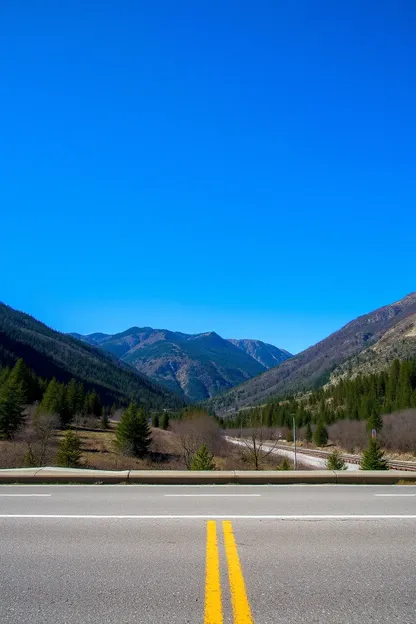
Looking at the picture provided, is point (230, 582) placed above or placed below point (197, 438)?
above

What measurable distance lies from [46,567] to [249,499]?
5440 millimetres

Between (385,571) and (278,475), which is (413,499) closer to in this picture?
(278,475)

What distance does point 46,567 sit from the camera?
216 inches

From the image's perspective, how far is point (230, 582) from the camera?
497 cm

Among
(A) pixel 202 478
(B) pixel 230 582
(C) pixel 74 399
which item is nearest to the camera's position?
(B) pixel 230 582

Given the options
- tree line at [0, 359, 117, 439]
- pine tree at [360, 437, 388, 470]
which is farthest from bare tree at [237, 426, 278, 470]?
tree line at [0, 359, 117, 439]

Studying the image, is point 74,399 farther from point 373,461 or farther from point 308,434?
point 373,461

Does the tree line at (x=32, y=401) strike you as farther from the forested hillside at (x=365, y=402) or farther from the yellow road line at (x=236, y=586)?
the yellow road line at (x=236, y=586)

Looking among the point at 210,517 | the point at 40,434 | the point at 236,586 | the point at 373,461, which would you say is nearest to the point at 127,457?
the point at 40,434

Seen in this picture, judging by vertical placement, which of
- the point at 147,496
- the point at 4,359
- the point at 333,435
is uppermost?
the point at 4,359

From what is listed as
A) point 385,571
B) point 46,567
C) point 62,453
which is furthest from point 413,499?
point 62,453

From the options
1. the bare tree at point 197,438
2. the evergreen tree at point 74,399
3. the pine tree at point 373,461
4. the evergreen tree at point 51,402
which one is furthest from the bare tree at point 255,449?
the evergreen tree at point 74,399

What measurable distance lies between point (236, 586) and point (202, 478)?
25.6 ft

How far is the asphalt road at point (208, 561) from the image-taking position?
4359 millimetres
